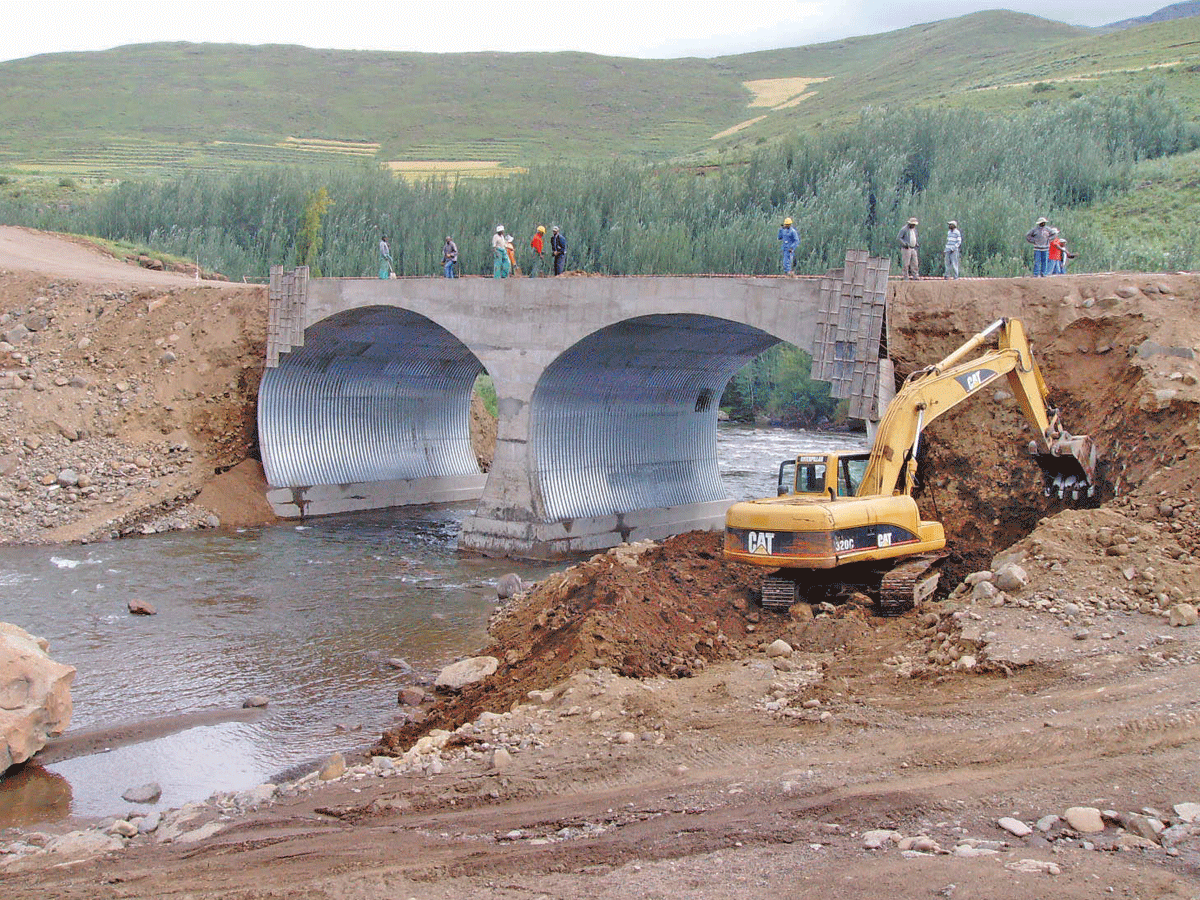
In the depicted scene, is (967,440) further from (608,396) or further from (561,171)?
(561,171)

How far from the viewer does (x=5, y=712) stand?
13.6 m

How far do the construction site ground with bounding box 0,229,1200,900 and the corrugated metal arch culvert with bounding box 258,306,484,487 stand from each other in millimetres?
12008

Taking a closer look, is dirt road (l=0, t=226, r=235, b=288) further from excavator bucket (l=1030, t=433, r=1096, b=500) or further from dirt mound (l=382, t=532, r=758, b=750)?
excavator bucket (l=1030, t=433, r=1096, b=500)

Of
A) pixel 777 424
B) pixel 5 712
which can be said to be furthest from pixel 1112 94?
pixel 5 712

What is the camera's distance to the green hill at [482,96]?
100312mm

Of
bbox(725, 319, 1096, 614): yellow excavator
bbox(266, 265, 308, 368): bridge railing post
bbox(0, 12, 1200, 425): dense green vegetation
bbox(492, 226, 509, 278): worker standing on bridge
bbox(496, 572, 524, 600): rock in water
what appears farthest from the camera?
bbox(0, 12, 1200, 425): dense green vegetation

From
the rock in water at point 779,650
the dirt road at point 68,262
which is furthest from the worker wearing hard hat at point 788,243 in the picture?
the dirt road at point 68,262

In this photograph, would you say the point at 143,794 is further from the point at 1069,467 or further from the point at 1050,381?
the point at 1050,381

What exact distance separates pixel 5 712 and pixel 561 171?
4936 cm

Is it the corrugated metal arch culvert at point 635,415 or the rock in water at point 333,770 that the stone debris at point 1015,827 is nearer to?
the rock in water at point 333,770

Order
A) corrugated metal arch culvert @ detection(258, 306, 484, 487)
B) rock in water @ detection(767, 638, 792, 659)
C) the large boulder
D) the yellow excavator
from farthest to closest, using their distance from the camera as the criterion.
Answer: corrugated metal arch culvert @ detection(258, 306, 484, 487) < the yellow excavator < rock in water @ detection(767, 638, 792, 659) < the large boulder

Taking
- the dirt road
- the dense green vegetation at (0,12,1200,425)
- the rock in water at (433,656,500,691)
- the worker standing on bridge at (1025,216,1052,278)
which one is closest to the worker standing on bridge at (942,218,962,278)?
the worker standing on bridge at (1025,216,1052,278)

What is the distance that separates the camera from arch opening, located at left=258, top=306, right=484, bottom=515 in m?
30.9

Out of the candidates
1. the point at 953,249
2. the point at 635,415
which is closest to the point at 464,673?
the point at 953,249
